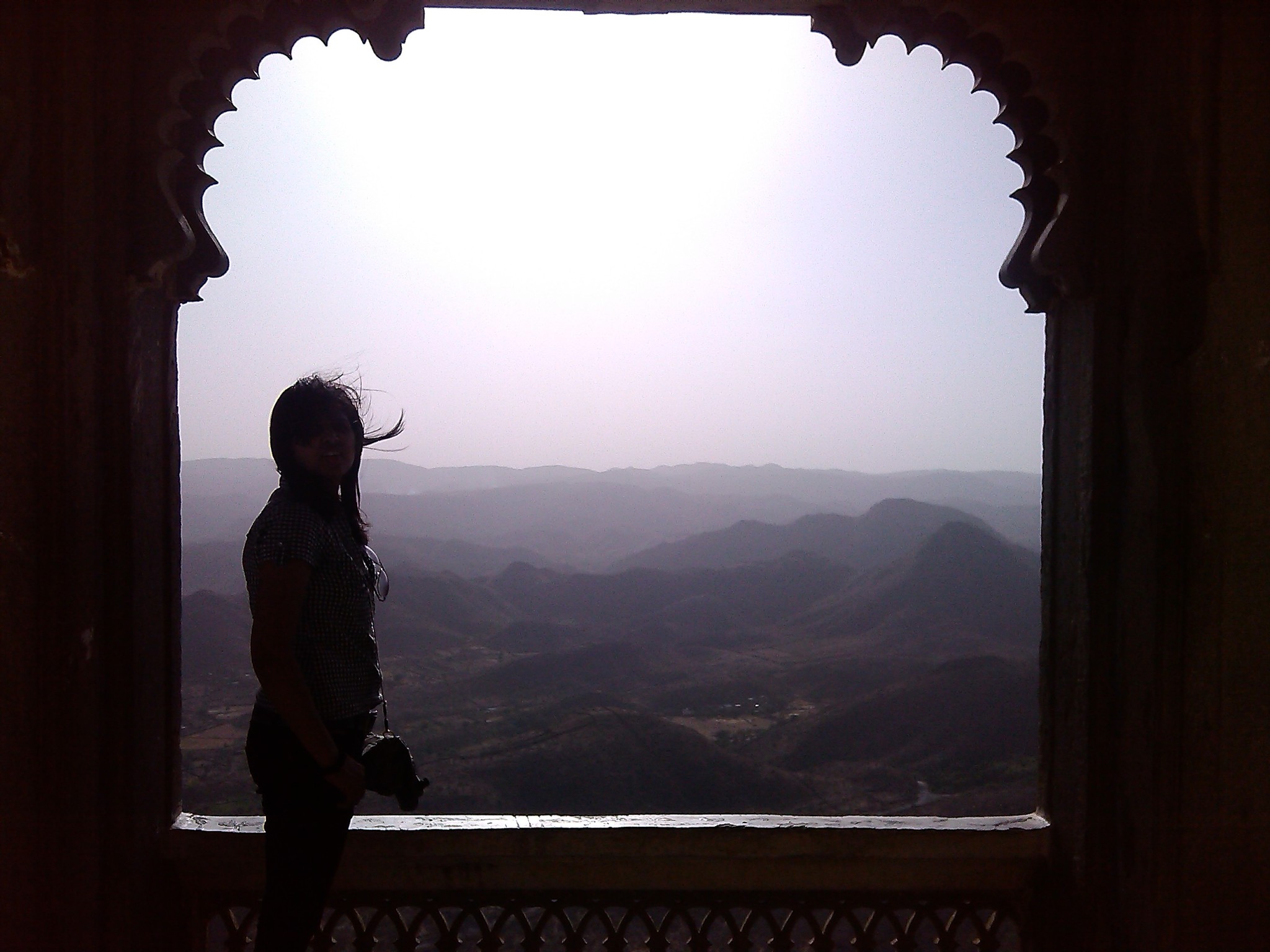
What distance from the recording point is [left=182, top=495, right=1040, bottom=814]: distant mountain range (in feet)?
29.2

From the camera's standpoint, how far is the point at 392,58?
2.06m

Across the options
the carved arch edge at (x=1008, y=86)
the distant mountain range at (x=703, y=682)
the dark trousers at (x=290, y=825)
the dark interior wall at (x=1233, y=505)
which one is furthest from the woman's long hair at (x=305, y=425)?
the distant mountain range at (x=703, y=682)

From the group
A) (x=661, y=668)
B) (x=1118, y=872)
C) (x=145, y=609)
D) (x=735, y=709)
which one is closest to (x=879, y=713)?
(x=735, y=709)

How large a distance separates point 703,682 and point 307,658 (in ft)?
44.9

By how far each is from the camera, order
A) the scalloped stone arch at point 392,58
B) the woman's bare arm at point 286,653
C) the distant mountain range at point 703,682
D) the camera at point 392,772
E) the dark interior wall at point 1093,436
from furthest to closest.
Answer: the distant mountain range at point 703,682 → the scalloped stone arch at point 392,58 → the dark interior wall at point 1093,436 → the camera at point 392,772 → the woman's bare arm at point 286,653

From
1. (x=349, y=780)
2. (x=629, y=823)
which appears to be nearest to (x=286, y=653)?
(x=349, y=780)

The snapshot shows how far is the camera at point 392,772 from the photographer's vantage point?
177 cm

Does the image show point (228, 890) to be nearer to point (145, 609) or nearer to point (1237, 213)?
point (145, 609)

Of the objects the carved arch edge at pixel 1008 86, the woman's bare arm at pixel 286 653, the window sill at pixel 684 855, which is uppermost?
the carved arch edge at pixel 1008 86

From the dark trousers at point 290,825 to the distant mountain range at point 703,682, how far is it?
6.56 meters

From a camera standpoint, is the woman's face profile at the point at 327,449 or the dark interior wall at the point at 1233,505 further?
the dark interior wall at the point at 1233,505

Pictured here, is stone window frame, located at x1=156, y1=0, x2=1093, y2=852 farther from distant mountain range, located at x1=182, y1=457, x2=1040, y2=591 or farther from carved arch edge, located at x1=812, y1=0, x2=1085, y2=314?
distant mountain range, located at x1=182, y1=457, x2=1040, y2=591

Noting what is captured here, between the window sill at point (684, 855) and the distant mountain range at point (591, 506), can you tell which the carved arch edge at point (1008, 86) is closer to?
the window sill at point (684, 855)

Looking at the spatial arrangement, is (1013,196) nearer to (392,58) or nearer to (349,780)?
(392,58)
